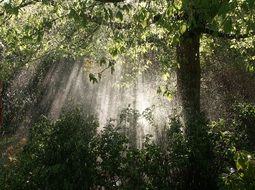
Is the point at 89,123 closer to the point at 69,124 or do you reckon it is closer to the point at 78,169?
the point at 69,124

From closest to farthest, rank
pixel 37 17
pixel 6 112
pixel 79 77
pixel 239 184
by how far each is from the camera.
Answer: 1. pixel 239 184
2. pixel 37 17
3. pixel 6 112
4. pixel 79 77

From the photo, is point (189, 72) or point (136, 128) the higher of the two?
point (189, 72)

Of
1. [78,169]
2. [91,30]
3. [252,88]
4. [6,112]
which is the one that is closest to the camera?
[78,169]

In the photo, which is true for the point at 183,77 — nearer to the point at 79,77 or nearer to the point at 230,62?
the point at 230,62

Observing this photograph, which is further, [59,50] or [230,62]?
[230,62]

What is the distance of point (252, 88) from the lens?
55.7ft

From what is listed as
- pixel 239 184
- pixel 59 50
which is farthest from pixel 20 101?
pixel 239 184

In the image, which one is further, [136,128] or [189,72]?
[189,72]

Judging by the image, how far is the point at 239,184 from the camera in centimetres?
506

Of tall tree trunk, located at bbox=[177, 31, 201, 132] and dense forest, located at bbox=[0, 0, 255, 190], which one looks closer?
dense forest, located at bbox=[0, 0, 255, 190]

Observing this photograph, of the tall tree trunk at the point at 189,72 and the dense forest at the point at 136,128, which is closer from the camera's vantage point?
the dense forest at the point at 136,128

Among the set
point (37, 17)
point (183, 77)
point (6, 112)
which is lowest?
point (183, 77)

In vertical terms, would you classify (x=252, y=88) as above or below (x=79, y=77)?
below

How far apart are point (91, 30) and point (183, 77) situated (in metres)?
2.71
